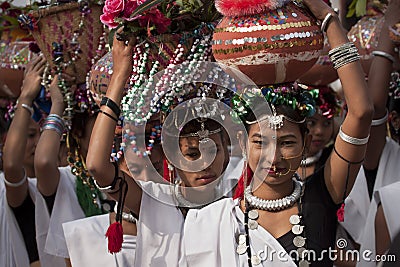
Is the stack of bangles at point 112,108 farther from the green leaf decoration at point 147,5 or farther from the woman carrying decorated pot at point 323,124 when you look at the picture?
the woman carrying decorated pot at point 323,124

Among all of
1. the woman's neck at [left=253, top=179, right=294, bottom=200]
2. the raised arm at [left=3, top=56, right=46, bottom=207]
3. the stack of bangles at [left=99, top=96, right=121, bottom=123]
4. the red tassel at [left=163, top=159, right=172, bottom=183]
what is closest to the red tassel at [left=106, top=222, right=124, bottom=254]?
the red tassel at [left=163, top=159, right=172, bottom=183]

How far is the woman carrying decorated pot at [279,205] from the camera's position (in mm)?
2799

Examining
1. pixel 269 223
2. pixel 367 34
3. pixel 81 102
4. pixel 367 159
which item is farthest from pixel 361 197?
pixel 81 102

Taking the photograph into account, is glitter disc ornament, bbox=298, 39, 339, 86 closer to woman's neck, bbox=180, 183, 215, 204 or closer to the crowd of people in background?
Result: the crowd of people in background

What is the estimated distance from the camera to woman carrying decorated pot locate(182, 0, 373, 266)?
9.18ft

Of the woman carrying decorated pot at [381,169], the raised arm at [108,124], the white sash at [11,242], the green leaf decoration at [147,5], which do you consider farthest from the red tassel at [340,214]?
the white sash at [11,242]

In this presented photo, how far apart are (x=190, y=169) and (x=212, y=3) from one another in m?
0.73

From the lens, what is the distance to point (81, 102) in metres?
3.96

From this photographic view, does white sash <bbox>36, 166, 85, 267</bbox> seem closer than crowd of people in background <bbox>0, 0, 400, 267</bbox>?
No

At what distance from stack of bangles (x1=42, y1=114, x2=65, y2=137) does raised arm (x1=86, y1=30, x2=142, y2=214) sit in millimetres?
1127

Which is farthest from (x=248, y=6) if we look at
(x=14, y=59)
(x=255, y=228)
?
(x=14, y=59)

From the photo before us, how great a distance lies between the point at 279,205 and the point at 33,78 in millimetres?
2083

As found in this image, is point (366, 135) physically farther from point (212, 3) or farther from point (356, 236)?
point (356, 236)

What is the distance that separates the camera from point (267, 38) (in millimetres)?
2576
